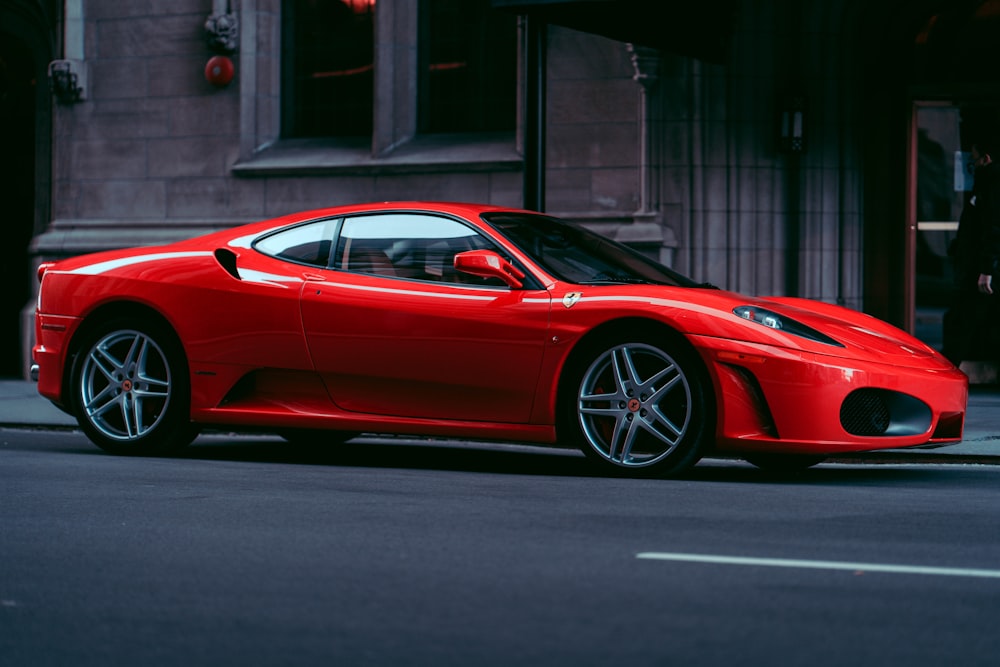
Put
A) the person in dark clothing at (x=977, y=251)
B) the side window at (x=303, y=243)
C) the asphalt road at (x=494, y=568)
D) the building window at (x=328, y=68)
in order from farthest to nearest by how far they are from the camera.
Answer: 1. the building window at (x=328, y=68)
2. the person in dark clothing at (x=977, y=251)
3. the side window at (x=303, y=243)
4. the asphalt road at (x=494, y=568)

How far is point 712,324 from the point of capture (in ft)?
25.9

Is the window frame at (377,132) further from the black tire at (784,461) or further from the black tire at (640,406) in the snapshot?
the black tire at (640,406)

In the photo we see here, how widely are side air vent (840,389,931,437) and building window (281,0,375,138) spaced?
9.82 m

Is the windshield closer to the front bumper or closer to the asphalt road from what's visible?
the front bumper

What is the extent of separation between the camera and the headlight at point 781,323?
311 inches

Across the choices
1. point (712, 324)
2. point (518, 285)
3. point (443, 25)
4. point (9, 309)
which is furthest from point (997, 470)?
point (9, 309)

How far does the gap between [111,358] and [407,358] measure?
6.25ft

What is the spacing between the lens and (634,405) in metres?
8.02

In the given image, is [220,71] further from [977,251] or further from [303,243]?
[303,243]

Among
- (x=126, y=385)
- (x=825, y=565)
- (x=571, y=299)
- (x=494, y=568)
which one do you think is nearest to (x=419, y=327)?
(x=571, y=299)

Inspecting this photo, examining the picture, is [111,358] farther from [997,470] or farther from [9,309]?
[9,309]

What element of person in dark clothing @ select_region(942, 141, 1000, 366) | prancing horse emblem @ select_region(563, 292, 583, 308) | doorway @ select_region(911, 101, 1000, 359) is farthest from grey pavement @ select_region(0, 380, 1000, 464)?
prancing horse emblem @ select_region(563, 292, 583, 308)

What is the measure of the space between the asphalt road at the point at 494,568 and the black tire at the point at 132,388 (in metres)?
0.79

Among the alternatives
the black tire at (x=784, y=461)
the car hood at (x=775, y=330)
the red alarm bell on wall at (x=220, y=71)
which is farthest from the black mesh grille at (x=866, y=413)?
the red alarm bell on wall at (x=220, y=71)
